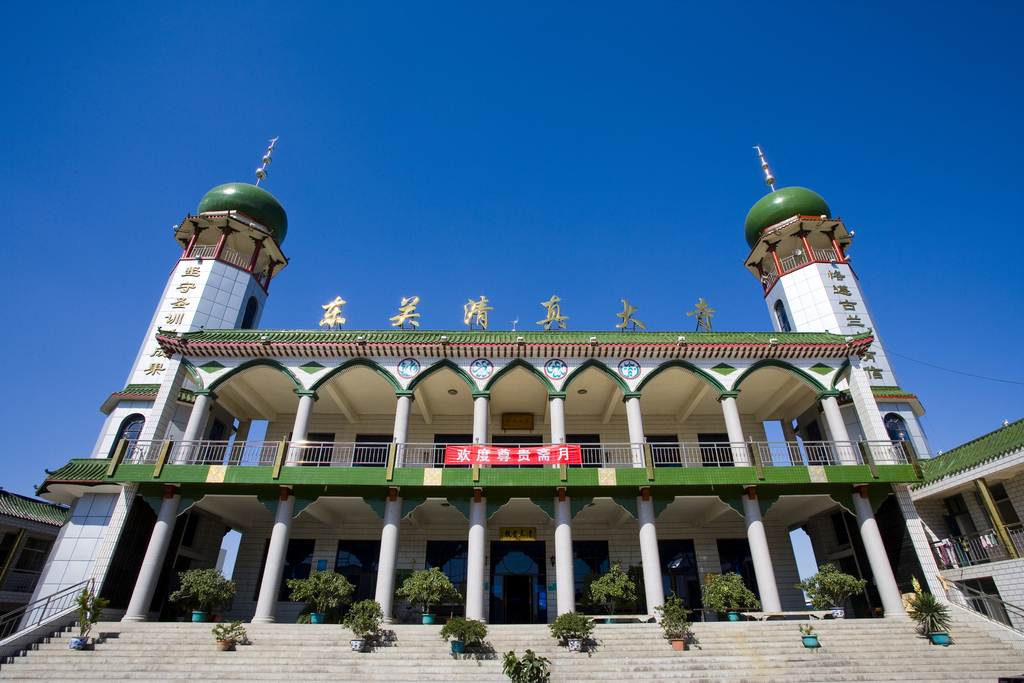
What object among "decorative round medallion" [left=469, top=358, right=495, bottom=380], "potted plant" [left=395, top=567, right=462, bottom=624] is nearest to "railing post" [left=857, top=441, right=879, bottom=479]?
"decorative round medallion" [left=469, top=358, right=495, bottom=380]

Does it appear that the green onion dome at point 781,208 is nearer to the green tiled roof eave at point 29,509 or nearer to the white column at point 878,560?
the white column at point 878,560

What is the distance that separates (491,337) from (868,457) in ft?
40.9

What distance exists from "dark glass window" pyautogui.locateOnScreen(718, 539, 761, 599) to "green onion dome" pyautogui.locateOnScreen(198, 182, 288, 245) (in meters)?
23.9

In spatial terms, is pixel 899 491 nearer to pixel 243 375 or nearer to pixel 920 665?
pixel 920 665

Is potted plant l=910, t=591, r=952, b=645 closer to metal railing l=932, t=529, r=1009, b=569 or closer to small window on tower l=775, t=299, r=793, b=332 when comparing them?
metal railing l=932, t=529, r=1009, b=569

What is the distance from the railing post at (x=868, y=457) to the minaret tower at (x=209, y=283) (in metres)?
22.0

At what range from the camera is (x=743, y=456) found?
1720cm

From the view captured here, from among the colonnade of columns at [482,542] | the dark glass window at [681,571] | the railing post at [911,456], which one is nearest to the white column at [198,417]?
the colonnade of columns at [482,542]

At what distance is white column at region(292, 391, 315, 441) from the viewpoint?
56.7 ft

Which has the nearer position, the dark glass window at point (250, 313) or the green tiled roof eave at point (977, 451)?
the green tiled roof eave at point (977, 451)

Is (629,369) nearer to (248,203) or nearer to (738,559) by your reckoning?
(738,559)

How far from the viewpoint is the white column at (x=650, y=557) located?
15258mm

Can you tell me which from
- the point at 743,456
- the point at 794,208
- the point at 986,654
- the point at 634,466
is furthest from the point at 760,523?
the point at 794,208

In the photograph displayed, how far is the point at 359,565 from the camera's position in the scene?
1992 centimetres
